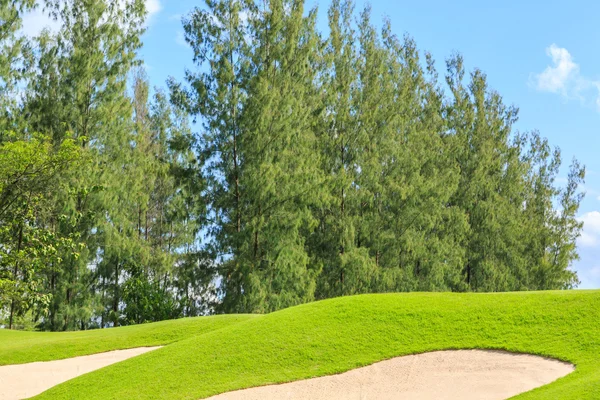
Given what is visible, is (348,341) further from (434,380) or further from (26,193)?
(26,193)

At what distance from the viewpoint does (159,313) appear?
1239 inches

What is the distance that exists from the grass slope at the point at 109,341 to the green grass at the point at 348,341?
3173mm

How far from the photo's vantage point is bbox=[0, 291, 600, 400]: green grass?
13.7 meters

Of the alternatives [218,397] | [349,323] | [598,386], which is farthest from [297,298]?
[598,386]

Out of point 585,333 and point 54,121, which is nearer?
point 585,333

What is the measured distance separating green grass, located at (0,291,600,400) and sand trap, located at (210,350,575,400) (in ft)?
0.91

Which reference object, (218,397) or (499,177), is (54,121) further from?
(499,177)

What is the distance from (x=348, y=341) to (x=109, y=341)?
333 inches

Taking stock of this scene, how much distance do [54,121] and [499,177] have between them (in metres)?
30.3

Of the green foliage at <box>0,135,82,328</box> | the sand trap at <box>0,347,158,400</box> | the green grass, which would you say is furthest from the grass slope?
the green grass

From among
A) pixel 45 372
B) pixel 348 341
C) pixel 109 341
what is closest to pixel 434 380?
pixel 348 341

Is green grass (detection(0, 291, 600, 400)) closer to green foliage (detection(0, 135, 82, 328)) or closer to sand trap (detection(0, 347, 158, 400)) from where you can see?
sand trap (detection(0, 347, 158, 400))

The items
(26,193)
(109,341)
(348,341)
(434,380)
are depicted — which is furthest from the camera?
(26,193)

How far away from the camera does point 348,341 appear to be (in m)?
14.9
